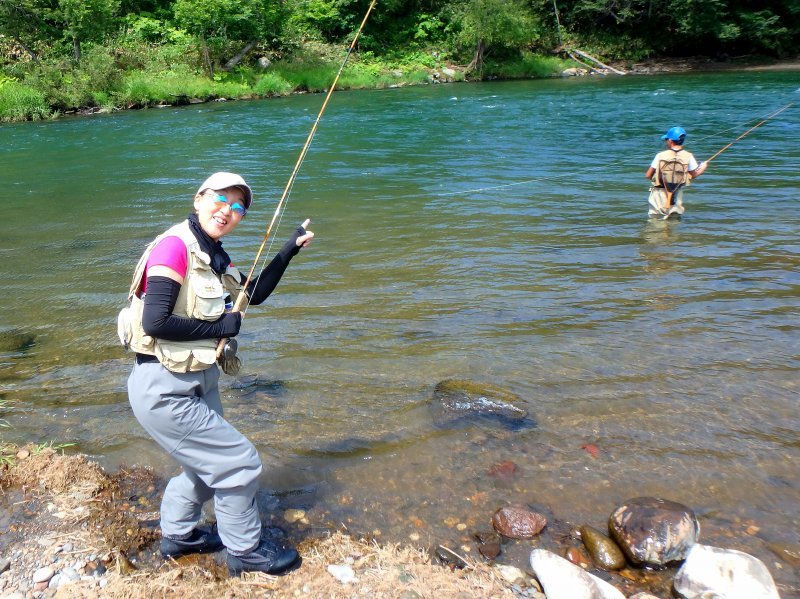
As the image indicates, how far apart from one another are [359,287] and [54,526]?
4.42 m

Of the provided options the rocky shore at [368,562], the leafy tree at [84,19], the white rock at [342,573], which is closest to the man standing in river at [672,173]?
the rocky shore at [368,562]

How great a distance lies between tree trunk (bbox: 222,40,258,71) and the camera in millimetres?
36688

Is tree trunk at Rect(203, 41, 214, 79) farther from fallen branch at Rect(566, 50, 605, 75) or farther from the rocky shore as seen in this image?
the rocky shore

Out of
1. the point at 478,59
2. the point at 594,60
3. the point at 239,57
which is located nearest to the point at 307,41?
the point at 239,57

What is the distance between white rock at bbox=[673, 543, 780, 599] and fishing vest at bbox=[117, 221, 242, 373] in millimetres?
2559

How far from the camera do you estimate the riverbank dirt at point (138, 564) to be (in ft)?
10.3

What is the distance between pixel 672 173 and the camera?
9570 mm

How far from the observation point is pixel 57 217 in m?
11.4

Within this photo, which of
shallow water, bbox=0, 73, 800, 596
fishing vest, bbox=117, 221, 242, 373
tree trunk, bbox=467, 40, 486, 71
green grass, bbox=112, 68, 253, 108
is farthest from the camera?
tree trunk, bbox=467, 40, 486, 71

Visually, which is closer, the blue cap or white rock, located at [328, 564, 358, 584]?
white rock, located at [328, 564, 358, 584]

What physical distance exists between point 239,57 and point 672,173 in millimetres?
33039

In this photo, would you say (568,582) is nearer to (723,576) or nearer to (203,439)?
(723,576)

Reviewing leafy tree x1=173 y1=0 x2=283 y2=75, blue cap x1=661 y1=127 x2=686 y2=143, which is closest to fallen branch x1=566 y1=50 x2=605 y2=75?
leafy tree x1=173 y1=0 x2=283 y2=75

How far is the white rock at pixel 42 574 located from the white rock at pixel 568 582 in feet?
7.94
